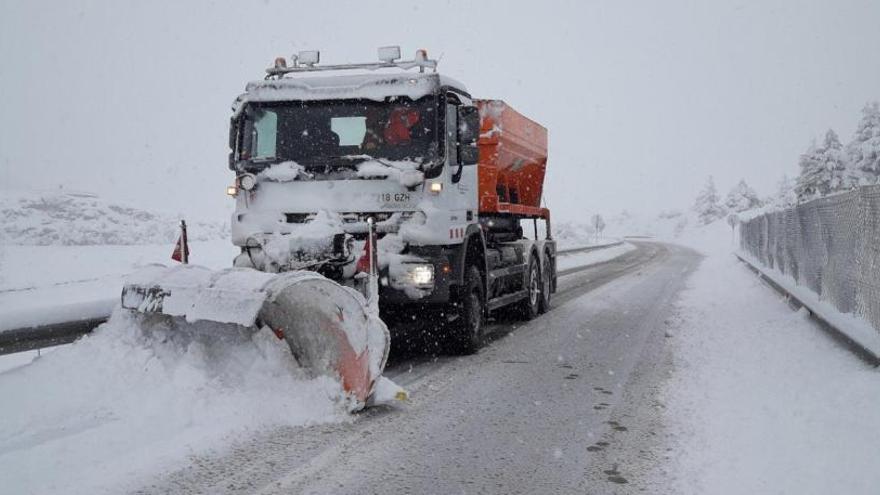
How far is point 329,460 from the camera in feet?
14.1

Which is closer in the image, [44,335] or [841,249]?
[44,335]

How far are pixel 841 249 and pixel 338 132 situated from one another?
6.10 m

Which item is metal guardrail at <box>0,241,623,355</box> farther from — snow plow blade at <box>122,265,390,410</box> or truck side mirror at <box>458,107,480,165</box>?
truck side mirror at <box>458,107,480,165</box>

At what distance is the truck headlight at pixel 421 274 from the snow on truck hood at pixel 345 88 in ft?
5.93

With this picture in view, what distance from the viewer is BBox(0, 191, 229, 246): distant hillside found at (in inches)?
804

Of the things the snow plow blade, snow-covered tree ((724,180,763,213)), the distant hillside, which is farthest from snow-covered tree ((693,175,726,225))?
the snow plow blade

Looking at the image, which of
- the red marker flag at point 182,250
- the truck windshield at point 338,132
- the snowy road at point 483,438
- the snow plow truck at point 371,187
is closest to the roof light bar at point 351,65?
the snow plow truck at point 371,187

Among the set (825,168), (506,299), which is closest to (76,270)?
(506,299)

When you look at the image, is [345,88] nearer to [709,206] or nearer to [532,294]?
[532,294]

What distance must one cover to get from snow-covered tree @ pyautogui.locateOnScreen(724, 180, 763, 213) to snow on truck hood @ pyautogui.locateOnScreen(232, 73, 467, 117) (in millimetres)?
107246

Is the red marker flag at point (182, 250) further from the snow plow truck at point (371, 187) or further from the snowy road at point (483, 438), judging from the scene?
the snowy road at point (483, 438)

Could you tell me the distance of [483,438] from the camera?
4.86 m

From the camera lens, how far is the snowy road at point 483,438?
13.0 feet

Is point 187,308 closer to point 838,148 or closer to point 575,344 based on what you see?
point 575,344
